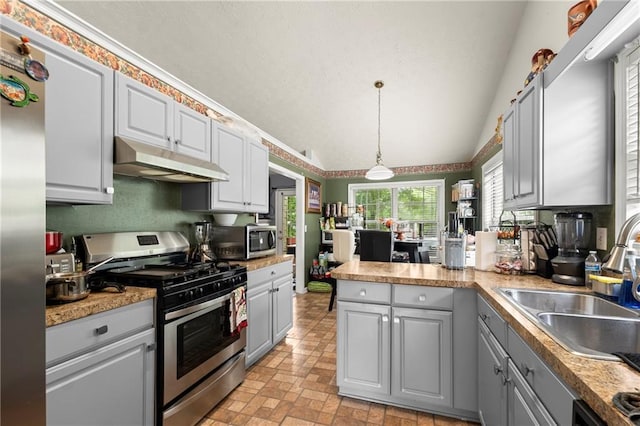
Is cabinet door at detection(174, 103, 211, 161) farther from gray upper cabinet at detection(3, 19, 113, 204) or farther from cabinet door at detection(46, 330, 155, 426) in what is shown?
cabinet door at detection(46, 330, 155, 426)

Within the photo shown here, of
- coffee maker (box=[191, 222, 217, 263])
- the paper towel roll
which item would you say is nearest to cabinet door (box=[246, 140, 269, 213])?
coffee maker (box=[191, 222, 217, 263])

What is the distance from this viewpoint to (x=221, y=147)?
2.54 meters

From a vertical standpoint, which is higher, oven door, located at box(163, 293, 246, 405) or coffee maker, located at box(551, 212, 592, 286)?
coffee maker, located at box(551, 212, 592, 286)

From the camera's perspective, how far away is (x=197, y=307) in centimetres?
179

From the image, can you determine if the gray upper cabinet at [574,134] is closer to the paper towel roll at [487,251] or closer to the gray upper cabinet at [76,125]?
the paper towel roll at [487,251]

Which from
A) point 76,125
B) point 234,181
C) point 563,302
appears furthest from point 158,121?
point 563,302

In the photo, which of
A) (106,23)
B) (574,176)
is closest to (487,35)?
(574,176)

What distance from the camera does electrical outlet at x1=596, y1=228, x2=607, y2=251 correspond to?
5.03 feet

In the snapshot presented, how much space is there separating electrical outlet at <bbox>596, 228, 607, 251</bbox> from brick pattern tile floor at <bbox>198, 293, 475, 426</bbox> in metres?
1.33

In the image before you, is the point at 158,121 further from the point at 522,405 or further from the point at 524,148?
the point at 522,405

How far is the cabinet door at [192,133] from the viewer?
2.12 m

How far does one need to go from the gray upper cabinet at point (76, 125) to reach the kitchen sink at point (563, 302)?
2225 millimetres

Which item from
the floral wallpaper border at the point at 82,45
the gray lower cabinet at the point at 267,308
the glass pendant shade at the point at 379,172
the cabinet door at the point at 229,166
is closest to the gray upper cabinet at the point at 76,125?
the floral wallpaper border at the point at 82,45

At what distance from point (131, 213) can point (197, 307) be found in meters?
0.91
